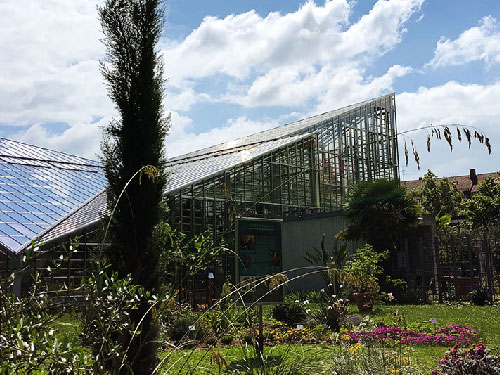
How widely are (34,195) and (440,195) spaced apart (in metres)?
27.2

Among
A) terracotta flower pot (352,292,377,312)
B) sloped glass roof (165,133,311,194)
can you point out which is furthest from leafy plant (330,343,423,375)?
sloped glass roof (165,133,311,194)

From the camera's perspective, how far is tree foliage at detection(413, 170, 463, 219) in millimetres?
34469

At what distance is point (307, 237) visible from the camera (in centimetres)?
1927

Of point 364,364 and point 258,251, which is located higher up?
point 258,251

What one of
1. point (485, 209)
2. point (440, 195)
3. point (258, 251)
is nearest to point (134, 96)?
point (258, 251)

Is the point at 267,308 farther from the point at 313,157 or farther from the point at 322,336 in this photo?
the point at 313,157

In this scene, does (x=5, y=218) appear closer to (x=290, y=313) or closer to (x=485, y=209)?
(x=290, y=313)

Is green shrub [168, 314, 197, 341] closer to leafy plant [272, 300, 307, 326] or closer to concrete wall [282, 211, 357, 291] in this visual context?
leafy plant [272, 300, 307, 326]

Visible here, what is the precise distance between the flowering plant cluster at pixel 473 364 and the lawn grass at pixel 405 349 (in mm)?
342

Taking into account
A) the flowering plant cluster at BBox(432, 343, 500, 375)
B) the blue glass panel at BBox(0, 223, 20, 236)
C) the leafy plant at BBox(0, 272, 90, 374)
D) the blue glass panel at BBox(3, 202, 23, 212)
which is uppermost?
the blue glass panel at BBox(3, 202, 23, 212)

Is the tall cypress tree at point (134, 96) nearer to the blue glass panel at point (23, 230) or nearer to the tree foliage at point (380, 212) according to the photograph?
the blue glass panel at point (23, 230)

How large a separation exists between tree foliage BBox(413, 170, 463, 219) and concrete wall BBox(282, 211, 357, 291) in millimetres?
17100

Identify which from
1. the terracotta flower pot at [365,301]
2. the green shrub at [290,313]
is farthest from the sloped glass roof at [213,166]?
the green shrub at [290,313]

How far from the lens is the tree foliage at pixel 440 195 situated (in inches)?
1357
